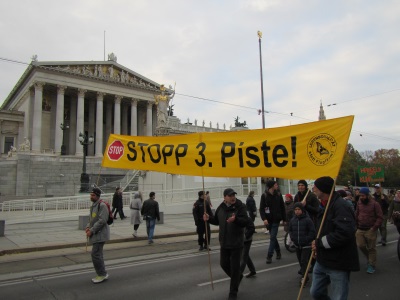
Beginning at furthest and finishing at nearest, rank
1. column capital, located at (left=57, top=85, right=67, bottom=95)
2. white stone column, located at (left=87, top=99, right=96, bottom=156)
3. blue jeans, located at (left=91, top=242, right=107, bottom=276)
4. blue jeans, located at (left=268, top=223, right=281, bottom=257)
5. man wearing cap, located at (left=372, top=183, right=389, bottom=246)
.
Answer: white stone column, located at (left=87, top=99, right=96, bottom=156), column capital, located at (left=57, top=85, right=67, bottom=95), man wearing cap, located at (left=372, top=183, right=389, bottom=246), blue jeans, located at (left=268, top=223, right=281, bottom=257), blue jeans, located at (left=91, top=242, right=107, bottom=276)

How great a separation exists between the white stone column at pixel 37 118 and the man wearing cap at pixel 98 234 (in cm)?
4793

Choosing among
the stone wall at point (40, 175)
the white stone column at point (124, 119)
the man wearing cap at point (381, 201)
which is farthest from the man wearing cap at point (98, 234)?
the white stone column at point (124, 119)

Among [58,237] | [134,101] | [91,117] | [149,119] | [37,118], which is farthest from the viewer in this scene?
[149,119]

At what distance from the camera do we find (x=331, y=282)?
4016mm

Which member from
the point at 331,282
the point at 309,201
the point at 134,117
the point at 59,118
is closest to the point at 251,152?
the point at 309,201

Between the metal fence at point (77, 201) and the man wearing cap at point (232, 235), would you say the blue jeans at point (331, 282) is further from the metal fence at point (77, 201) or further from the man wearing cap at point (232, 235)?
the metal fence at point (77, 201)

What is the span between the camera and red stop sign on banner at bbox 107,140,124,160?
8008 millimetres

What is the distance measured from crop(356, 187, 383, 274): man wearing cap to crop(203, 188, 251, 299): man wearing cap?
11.5ft

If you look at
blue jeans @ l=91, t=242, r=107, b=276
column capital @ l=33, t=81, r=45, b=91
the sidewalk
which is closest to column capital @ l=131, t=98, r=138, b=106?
column capital @ l=33, t=81, r=45, b=91

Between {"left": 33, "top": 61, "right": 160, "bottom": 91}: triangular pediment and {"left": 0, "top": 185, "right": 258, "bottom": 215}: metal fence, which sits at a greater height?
{"left": 33, "top": 61, "right": 160, "bottom": 91}: triangular pediment

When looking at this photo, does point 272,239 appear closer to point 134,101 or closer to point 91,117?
A: point 134,101

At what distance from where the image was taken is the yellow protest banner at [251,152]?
5.55 m

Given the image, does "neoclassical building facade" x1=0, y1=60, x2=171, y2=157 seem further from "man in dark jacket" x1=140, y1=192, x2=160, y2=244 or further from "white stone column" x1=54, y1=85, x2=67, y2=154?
"man in dark jacket" x1=140, y1=192, x2=160, y2=244

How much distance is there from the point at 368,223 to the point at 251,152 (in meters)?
3.57
